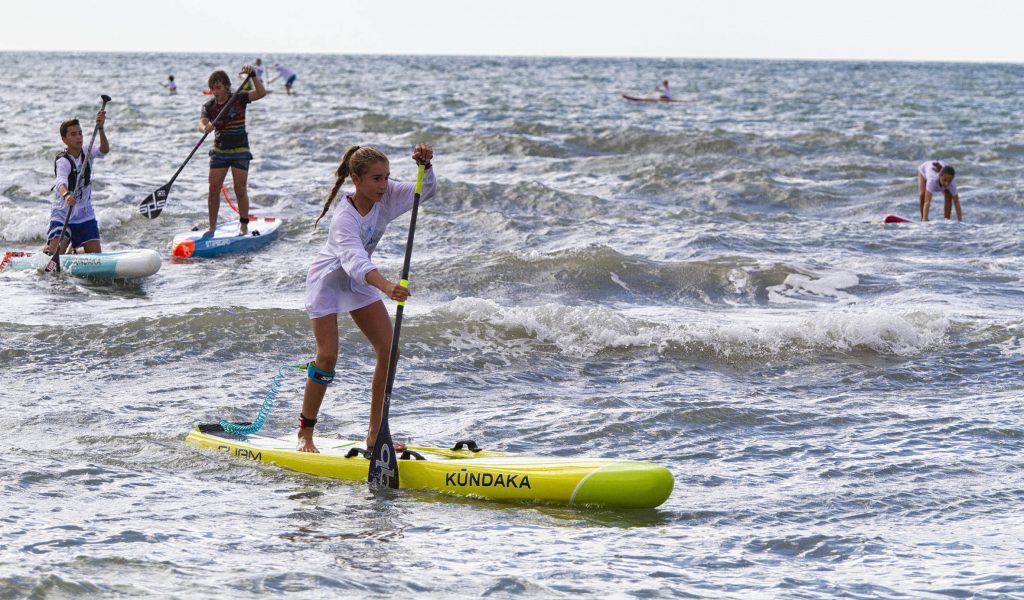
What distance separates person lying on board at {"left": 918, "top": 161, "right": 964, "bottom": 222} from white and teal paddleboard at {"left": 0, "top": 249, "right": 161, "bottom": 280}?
10738 mm

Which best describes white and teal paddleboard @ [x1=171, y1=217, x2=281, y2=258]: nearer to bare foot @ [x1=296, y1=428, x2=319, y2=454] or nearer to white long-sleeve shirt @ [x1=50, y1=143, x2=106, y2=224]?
white long-sleeve shirt @ [x1=50, y1=143, x2=106, y2=224]

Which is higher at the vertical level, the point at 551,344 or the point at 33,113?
the point at 33,113

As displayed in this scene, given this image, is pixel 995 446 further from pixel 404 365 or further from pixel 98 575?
pixel 98 575

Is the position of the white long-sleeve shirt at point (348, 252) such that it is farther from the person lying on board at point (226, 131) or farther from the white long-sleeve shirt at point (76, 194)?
the person lying on board at point (226, 131)

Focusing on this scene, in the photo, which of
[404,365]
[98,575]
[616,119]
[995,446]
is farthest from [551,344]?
[616,119]

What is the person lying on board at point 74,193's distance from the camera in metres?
10.7

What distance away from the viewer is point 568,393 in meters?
8.28

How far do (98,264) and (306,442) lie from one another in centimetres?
611

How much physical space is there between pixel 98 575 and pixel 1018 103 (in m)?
49.1

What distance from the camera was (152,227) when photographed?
15.8 meters

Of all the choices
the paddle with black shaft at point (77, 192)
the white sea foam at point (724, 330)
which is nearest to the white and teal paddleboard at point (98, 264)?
the paddle with black shaft at point (77, 192)

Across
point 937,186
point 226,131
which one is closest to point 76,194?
point 226,131

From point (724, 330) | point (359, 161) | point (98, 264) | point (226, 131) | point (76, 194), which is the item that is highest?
point (226, 131)

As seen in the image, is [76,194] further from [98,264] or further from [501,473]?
[501,473]
